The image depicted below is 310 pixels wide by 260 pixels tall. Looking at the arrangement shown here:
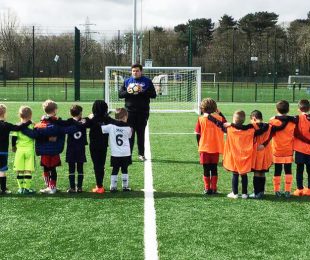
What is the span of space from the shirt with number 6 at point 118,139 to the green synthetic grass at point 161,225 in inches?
24.3

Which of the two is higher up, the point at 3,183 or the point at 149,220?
the point at 3,183

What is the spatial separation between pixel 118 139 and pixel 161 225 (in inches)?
76.9

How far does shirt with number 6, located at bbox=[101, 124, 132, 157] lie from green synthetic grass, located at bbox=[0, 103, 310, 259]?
618 mm

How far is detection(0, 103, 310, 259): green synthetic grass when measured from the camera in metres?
4.75

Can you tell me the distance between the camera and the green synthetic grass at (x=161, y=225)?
4754mm

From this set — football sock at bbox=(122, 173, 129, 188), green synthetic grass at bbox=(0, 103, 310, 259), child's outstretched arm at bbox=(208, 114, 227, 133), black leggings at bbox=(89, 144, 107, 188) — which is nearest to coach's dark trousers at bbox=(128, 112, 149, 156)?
green synthetic grass at bbox=(0, 103, 310, 259)

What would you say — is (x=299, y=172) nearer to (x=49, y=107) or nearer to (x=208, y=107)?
(x=208, y=107)

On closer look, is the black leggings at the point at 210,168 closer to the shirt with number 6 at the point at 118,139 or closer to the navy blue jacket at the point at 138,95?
the shirt with number 6 at the point at 118,139

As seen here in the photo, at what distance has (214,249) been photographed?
15.8 ft

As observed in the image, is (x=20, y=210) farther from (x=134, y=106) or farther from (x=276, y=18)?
(x=276, y=18)

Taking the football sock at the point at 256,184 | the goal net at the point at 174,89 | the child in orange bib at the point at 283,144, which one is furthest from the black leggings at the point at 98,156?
the goal net at the point at 174,89

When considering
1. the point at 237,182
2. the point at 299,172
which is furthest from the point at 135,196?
the point at 299,172

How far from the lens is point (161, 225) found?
5613 mm

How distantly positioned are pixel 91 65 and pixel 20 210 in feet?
158
